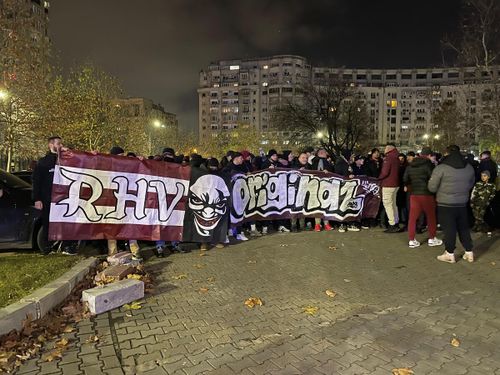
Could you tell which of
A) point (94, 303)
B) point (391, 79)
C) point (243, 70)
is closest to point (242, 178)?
point (94, 303)

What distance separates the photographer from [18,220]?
7777 millimetres

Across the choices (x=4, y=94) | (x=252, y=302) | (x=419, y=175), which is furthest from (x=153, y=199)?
(x=4, y=94)

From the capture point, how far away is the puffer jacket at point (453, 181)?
7.26 meters

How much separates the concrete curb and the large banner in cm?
144

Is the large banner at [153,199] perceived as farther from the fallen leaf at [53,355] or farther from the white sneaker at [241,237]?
the fallen leaf at [53,355]

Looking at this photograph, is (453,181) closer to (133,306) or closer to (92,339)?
(133,306)

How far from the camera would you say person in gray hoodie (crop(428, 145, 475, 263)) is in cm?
727

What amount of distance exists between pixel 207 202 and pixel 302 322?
4185 mm

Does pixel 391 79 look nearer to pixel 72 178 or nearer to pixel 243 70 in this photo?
pixel 243 70

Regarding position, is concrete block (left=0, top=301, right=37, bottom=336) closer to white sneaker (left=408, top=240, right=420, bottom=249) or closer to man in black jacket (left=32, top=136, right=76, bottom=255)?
man in black jacket (left=32, top=136, right=76, bottom=255)

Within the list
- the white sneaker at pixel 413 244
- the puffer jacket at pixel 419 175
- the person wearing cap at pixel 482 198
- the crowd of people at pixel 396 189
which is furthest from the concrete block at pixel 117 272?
the person wearing cap at pixel 482 198

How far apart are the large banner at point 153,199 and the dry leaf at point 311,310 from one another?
3.62 m

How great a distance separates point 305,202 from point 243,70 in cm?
15293

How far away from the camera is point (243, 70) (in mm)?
156625
